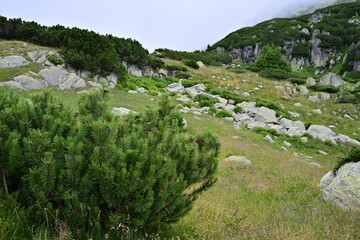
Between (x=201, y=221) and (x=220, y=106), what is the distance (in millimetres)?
20116

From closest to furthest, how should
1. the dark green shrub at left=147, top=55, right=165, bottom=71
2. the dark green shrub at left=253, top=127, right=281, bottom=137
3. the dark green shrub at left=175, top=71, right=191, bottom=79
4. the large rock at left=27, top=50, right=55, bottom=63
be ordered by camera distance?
1. the dark green shrub at left=253, top=127, right=281, bottom=137
2. the large rock at left=27, top=50, right=55, bottom=63
3. the dark green shrub at left=147, top=55, right=165, bottom=71
4. the dark green shrub at left=175, top=71, right=191, bottom=79

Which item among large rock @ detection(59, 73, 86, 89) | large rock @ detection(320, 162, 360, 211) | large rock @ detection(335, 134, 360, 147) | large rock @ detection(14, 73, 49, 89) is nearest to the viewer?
large rock @ detection(320, 162, 360, 211)

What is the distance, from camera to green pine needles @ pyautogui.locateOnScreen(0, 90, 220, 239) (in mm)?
2518

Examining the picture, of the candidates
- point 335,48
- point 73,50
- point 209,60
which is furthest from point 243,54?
point 73,50

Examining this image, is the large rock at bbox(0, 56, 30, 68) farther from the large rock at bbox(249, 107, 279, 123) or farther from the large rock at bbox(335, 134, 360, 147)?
the large rock at bbox(335, 134, 360, 147)

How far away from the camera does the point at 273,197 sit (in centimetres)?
654

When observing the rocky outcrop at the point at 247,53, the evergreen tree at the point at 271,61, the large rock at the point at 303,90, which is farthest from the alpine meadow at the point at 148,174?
the rocky outcrop at the point at 247,53

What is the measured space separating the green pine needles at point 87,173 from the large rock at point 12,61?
20.8m

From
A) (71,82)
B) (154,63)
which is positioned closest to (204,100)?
(71,82)

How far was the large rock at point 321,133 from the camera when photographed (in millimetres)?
18878

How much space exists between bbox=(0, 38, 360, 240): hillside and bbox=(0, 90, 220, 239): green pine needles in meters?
0.25

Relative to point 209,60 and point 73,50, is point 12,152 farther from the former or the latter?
point 209,60

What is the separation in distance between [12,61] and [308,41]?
101m

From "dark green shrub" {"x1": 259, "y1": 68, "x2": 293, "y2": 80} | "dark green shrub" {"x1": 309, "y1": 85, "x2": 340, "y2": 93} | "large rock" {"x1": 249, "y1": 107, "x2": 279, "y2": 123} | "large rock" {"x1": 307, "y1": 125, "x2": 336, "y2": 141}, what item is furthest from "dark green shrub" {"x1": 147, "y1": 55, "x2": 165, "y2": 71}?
"dark green shrub" {"x1": 309, "y1": 85, "x2": 340, "y2": 93}
